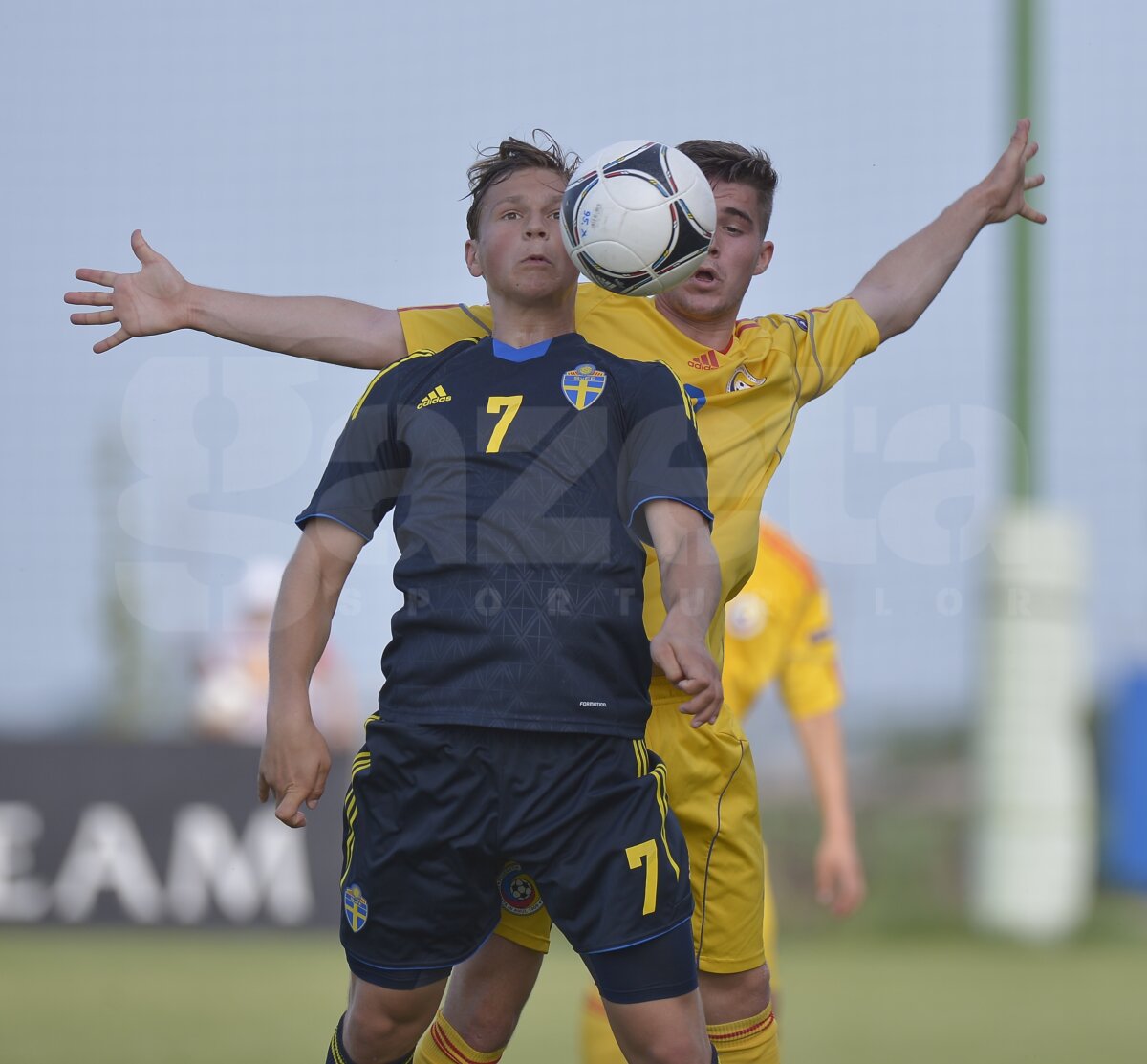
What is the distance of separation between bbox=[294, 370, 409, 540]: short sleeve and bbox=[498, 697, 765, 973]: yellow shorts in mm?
728

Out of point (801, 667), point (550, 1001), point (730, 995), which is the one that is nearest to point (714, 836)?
point (730, 995)

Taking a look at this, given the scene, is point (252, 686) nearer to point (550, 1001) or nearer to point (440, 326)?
point (550, 1001)

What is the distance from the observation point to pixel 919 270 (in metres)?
3.61

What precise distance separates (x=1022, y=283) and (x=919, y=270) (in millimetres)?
5679

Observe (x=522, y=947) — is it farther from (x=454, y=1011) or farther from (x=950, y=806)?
(x=950, y=806)

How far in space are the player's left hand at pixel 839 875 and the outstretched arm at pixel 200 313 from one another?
2099 millimetres

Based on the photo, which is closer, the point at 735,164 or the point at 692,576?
the point at 692,576

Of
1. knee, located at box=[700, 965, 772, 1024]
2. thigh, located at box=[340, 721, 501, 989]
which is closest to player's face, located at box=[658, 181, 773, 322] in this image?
thigh, located at box=[340, 721, 501, 989]

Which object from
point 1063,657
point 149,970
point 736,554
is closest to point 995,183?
point 736,554

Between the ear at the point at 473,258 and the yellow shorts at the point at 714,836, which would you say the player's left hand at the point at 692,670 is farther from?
the ear at the point at 473,258

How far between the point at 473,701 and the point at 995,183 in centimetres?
179

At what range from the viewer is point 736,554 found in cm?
328

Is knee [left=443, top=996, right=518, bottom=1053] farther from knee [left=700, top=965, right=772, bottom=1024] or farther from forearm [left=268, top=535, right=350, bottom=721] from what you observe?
forearm [left=268, top=535, right=350, bottom=721]

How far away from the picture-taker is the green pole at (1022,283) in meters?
8.78
